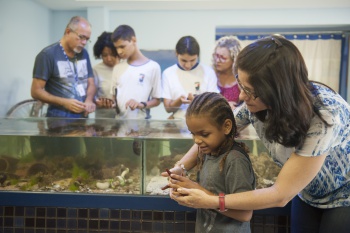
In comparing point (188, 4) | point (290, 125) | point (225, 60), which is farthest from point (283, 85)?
point (188, 4)

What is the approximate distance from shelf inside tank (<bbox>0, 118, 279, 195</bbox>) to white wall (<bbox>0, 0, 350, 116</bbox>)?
7.27 feet

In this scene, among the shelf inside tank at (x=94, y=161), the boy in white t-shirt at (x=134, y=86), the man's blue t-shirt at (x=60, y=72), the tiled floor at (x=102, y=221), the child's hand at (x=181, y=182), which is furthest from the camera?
the boy in white t-shirt at (x=134, y=86)

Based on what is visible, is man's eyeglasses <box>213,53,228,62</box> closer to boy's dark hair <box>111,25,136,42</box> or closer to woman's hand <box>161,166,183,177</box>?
boy's dark hair <box>111,25,136,42</box>

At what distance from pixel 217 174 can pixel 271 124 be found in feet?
0.94

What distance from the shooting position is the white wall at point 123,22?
4406 mm

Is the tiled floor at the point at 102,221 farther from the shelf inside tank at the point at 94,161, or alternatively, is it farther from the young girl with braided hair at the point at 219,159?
the young girl with braided hair at the point at 219,159

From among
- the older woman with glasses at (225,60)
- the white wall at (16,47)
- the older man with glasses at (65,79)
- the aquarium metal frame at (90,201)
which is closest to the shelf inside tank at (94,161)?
the aquarium metal frame at (90,201)

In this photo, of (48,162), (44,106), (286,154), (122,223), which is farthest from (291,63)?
(44,106)

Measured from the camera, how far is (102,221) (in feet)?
6.23

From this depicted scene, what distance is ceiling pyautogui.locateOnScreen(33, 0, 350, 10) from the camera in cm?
446

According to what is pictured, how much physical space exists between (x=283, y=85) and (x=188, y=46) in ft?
10.9

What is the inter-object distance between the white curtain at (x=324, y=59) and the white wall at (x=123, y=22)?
58 cm

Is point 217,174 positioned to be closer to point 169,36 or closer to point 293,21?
point 169,36

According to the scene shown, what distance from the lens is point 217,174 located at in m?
1.26
